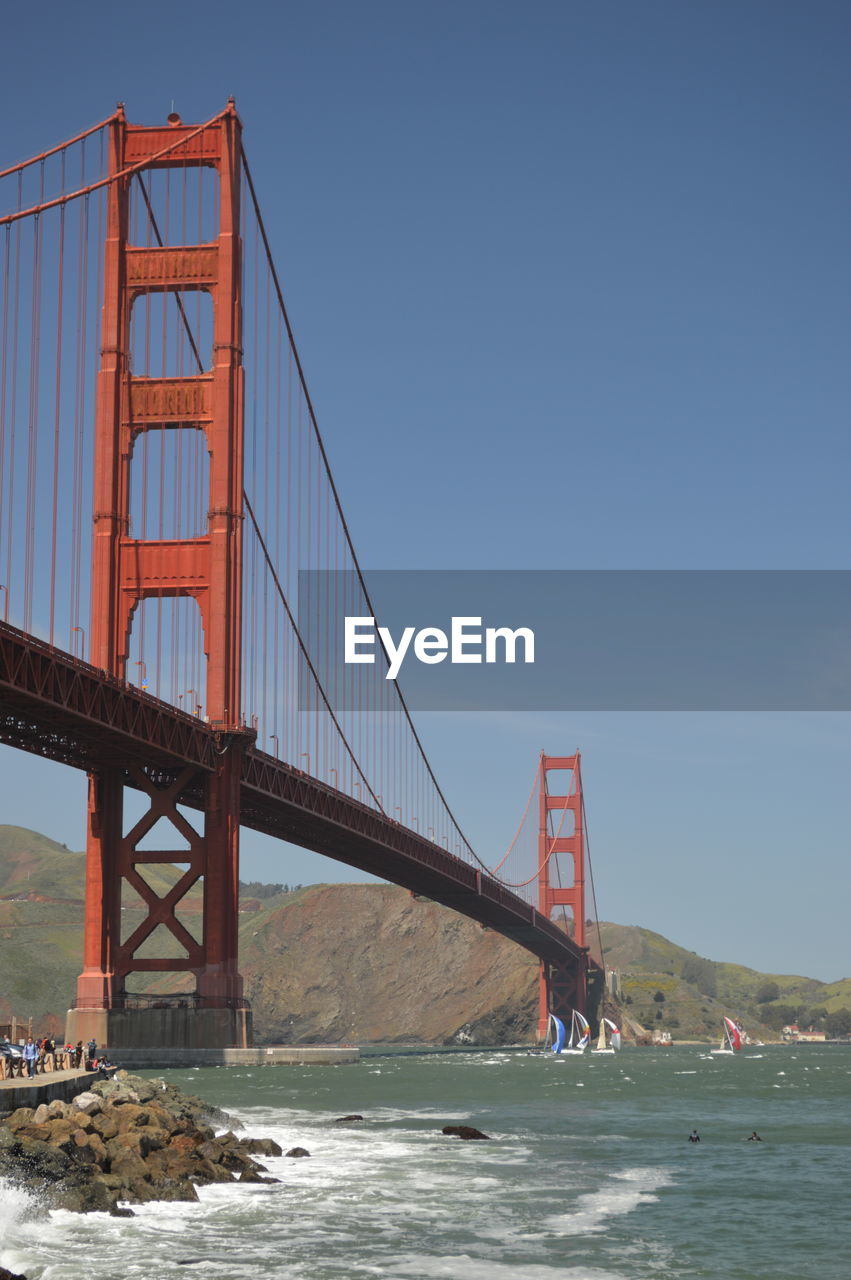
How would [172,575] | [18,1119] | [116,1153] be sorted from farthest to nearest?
1. [172,575]
2. [116,1153]
3. [18,1119]

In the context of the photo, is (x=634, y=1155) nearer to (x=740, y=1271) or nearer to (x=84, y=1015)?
(x=740, y=1271)

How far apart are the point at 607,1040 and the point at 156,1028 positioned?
103 meters

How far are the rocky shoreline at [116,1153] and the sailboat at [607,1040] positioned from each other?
120 meters

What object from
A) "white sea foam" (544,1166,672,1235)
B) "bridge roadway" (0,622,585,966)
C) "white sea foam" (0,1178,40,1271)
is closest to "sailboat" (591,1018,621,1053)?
"bridge roadway" (0,622,585,966)

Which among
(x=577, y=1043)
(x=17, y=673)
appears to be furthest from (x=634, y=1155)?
(x=577, y=1043)

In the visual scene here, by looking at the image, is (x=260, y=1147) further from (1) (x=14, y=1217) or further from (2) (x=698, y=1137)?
(2) (x=698, y=1137)

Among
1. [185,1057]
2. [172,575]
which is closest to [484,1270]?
[185,1057]

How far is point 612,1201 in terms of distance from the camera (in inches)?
1217

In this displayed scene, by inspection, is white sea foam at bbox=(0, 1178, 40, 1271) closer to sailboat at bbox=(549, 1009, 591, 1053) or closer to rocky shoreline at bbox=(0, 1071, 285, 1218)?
rocky shoreline at bbox=(0, 1071, 285, 1218)

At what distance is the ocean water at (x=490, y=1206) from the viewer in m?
24.3

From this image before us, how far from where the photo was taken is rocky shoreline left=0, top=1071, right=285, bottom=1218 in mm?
27562

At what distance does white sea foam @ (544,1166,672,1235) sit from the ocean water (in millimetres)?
74

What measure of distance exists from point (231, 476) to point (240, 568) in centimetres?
324

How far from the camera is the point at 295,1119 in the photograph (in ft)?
151
